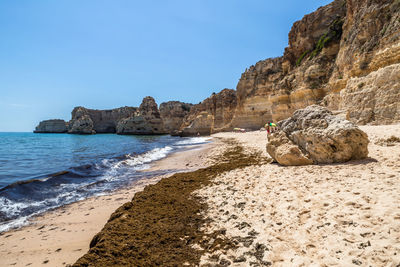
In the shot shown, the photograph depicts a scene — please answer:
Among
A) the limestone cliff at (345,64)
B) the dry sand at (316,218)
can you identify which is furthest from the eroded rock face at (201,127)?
the dry sand at (316,218)

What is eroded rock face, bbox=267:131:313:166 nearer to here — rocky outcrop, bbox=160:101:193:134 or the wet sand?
the wet sand

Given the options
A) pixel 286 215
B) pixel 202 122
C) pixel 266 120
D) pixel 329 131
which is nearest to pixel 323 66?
pixel 266 120

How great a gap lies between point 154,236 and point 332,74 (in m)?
27.6

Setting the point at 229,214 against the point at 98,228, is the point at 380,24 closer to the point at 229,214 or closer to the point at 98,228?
the point at 229,214

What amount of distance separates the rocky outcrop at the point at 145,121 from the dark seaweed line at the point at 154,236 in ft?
249

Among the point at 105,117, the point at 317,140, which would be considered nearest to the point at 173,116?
the point at 105,117

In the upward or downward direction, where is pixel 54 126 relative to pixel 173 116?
downward

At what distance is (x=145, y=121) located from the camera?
77438mm

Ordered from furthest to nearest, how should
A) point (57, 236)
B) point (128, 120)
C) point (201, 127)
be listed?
point (128, 120) < point (201, 127) < point (57, 236)

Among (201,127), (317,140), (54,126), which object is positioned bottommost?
(317,140)

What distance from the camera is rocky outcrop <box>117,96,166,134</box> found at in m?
77.6

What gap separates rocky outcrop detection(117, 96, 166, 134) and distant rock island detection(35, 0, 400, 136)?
22630 mm

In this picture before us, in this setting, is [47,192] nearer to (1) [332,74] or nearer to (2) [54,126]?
(1) [332,74]

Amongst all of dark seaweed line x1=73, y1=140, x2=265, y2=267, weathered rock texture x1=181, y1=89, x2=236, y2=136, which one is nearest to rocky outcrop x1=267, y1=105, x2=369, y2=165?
dark seaweed line x1=73, y1=140, x2=265, y2=267
